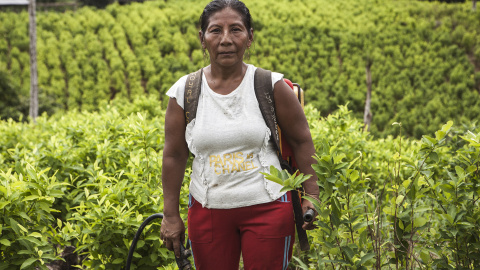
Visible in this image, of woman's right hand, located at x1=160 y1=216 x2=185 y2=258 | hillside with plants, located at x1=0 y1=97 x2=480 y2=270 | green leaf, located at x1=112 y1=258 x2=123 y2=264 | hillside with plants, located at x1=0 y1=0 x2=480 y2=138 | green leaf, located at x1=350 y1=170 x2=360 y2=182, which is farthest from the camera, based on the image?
hillside with plants, located at x1=0 y1=0 x2=480 y2=138

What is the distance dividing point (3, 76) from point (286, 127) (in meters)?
13.4

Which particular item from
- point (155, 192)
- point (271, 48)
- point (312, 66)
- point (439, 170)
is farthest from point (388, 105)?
point (155, 192)

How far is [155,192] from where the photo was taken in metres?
2.79

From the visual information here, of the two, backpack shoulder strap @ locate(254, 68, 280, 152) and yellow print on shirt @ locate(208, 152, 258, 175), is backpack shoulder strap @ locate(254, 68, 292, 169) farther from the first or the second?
yellow print on shirt @ locate(208, 152, 258, 175)

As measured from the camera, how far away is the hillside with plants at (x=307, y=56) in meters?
14.6

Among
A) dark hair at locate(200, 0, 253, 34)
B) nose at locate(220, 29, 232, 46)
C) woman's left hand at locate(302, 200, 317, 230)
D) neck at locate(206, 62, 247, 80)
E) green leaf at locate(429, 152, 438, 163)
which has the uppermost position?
dark hair at locate(200, 0, 253, 34)

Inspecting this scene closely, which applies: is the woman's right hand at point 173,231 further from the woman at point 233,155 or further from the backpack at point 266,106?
the backpack at point 266,106

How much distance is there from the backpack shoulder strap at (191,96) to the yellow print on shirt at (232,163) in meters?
0.20

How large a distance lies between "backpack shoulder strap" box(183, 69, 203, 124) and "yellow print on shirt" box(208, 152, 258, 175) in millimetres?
201

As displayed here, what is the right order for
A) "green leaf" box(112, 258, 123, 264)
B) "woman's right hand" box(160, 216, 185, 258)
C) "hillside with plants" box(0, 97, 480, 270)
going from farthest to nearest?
"green leaf" box(112, 258, 123, 264), "woman's right hand" box(160, 216, 185, 258), "hillside with plants" box(0, 97, 480, 270)

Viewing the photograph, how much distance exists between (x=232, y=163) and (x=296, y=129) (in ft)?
0.98

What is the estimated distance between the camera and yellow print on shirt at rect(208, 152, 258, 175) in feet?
5.65

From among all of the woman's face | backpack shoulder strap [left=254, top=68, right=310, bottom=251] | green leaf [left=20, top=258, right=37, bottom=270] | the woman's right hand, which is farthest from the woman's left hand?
green leaf [left=20, top=258, right=37, bottom=270]

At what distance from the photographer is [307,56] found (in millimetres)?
16375
